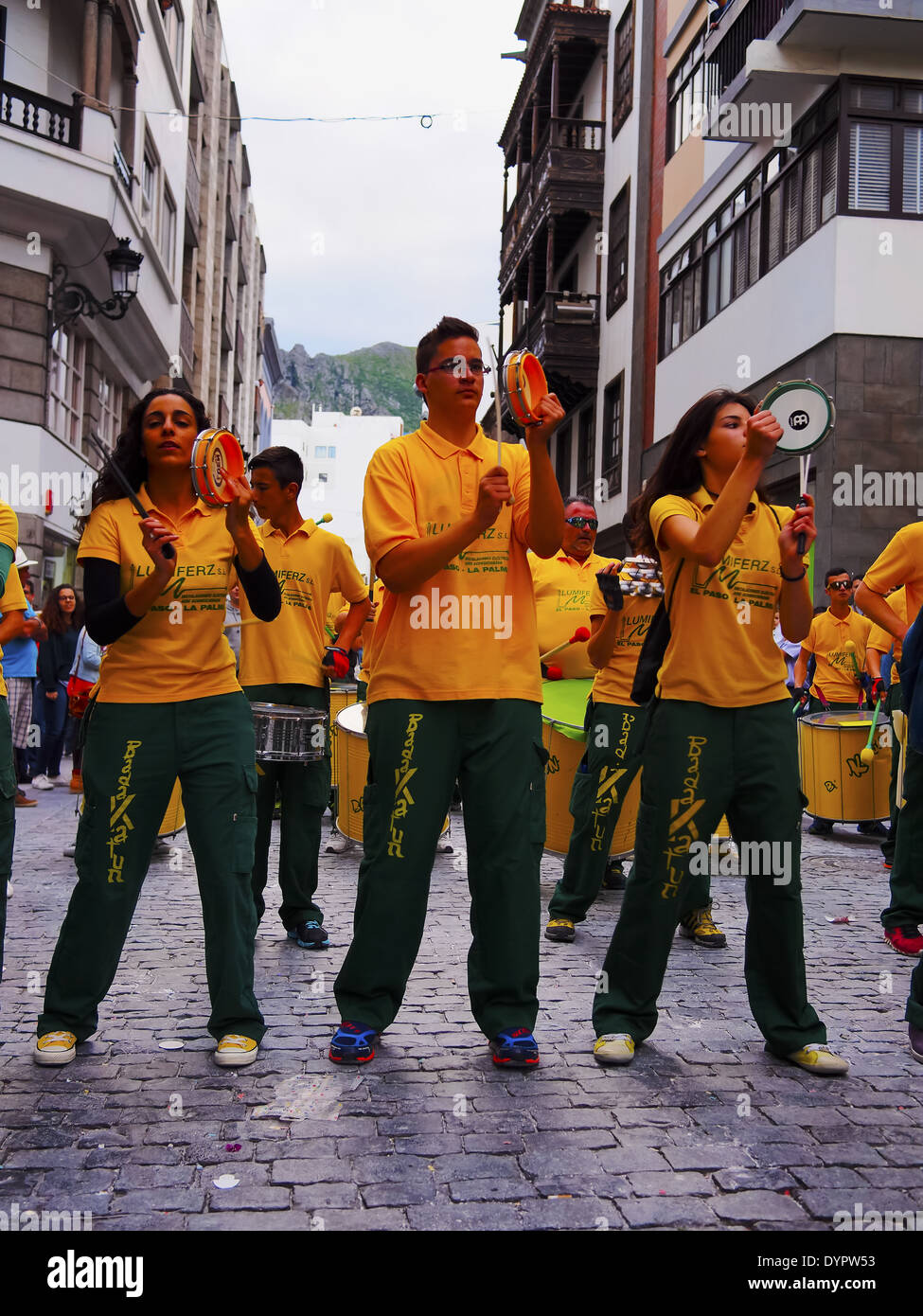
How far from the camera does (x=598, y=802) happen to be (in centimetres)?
619

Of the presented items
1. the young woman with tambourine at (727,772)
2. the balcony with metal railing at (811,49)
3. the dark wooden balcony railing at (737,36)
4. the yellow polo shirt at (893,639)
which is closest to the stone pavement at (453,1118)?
the young woman with tambourine at (727,772)

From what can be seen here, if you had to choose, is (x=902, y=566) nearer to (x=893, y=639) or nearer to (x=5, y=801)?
(x=893, y=639)

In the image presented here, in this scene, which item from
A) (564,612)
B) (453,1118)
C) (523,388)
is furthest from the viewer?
(564,612)

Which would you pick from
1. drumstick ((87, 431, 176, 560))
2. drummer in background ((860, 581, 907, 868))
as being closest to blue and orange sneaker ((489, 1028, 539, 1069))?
drumstick ((87, 431, 176, 560))

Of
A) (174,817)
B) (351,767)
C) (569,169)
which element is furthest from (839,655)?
(569,169)

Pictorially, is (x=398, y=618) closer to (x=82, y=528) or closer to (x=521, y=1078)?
(x=82, y=528)

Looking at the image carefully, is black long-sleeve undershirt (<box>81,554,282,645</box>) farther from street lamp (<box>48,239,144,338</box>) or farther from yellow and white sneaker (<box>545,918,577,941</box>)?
street lamp (<box>48,239,144,338</box>)

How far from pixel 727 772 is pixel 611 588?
1.06m

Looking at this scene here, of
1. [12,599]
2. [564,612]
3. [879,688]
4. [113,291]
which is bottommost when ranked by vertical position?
[879,688]

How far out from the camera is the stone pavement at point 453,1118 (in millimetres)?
2867

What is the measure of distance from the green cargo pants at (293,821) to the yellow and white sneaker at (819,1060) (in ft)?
8.32

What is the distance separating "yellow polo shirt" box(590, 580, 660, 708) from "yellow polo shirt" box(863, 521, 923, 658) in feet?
3.50

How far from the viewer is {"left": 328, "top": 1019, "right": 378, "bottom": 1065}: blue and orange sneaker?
3908 millimetres

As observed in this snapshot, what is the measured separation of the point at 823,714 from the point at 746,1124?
6058mm
